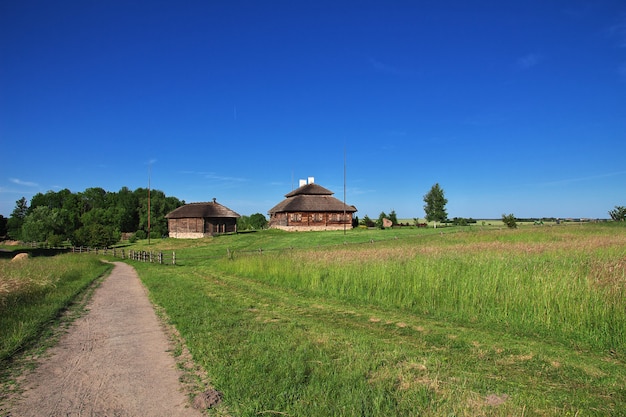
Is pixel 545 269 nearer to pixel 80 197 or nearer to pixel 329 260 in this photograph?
pixel 329 260

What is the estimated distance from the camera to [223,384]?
5.72 m

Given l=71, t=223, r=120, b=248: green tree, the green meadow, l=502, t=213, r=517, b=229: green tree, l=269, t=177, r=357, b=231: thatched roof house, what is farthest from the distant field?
l=71, t=223, r=120, b=248: green tree

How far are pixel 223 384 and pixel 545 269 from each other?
9.79 m

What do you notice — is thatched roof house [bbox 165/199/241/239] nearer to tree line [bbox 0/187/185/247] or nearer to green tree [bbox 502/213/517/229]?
tree line [bbox 0/187/185/247]

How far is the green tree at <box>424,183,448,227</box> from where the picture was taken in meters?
70.5

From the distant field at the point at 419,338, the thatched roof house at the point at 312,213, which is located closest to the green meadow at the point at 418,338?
the distant field at the point at 419,338

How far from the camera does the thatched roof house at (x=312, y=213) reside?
60.4m

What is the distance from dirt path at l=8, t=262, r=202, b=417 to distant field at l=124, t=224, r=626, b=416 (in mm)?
694

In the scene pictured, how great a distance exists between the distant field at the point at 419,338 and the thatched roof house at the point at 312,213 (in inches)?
1734

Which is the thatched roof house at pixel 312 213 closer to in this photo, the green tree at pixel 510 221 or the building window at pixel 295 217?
the building window at pixel 295 217

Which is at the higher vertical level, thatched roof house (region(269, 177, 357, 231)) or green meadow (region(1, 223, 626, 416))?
thatched roof house (region(269, 177, 357, 231))

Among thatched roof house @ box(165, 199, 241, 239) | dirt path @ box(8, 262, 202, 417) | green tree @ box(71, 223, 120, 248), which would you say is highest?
thatched roof house @ box(165, 199, 241, 239)

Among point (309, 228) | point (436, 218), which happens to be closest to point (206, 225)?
point (309, 228)

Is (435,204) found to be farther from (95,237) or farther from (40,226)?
(40,226)
